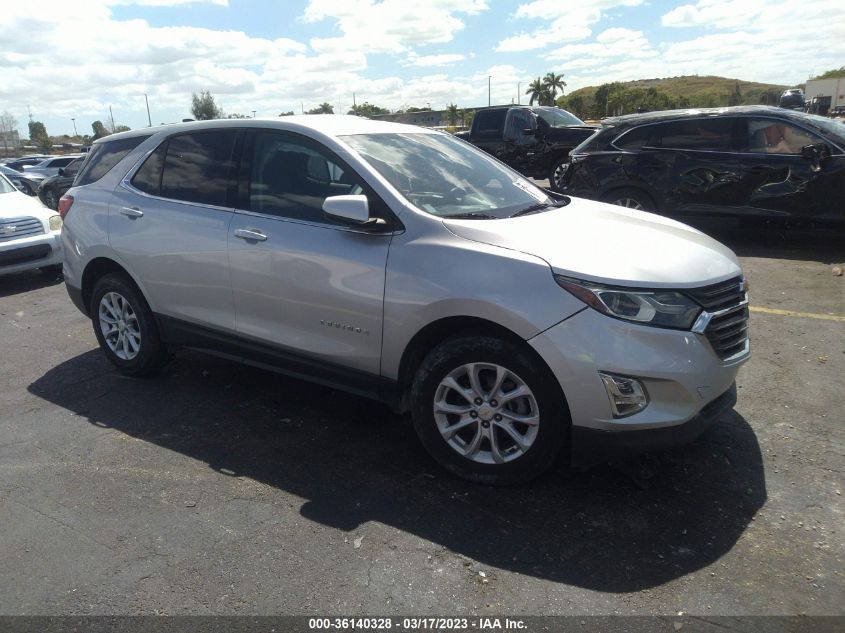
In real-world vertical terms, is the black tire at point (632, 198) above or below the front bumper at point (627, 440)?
above

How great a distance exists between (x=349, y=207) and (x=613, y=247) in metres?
1.38

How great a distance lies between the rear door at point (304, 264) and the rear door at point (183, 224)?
155 millimetres

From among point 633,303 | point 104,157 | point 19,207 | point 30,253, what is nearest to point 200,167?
point 104,157

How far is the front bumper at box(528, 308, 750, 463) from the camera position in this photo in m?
2.97

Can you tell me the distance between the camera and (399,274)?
3.48 m

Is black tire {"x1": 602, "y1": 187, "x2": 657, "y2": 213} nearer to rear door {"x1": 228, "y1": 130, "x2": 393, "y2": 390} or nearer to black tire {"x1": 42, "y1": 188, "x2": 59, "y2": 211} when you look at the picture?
rear door {"x1": 228, "y1": 130, "x2": 393, "y2": 390}

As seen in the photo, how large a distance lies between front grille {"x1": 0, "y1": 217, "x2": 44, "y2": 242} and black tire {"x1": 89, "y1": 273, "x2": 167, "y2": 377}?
431 cm

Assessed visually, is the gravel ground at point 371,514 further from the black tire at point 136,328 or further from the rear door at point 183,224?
the rear door at point 183,224

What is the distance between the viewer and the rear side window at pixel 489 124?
16.0m

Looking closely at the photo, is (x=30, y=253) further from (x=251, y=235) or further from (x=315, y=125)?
(x=315, y=125)

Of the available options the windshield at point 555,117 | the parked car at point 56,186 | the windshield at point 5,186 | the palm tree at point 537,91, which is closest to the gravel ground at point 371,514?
the windshield at point 5,186

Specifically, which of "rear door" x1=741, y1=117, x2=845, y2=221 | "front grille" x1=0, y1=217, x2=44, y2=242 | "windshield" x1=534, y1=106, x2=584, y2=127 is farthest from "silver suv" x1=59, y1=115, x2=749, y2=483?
"windshield" x1=534, y1=106, x2=584, y2=127

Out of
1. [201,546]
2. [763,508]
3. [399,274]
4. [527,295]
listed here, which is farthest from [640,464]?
[201,546]

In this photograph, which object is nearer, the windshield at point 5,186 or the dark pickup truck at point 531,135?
the windshield at point 5,186
